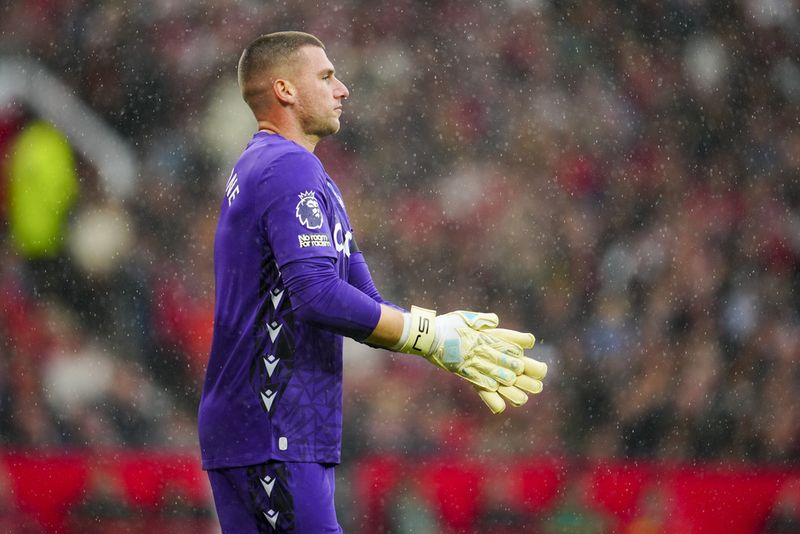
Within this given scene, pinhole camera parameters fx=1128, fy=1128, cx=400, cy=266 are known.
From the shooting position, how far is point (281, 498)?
2.30 meters

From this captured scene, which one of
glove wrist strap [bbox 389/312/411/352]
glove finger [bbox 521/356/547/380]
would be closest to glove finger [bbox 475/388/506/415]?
glove finger [bbox 521/356/547/380]

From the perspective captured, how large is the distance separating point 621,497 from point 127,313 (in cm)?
337

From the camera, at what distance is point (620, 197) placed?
7.64 metres

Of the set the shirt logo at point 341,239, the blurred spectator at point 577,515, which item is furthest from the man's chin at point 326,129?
the blurred spectator at point 577,515

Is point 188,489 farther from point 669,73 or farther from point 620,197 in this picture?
point 669,73

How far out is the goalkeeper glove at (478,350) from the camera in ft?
7.78

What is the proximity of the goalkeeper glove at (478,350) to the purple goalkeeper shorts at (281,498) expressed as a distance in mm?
324

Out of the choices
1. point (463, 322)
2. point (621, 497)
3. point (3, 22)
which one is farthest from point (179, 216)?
point (463, 322)

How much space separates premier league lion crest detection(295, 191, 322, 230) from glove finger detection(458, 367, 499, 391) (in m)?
0.47

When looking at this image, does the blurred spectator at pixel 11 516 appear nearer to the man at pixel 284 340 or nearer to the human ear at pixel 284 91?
the man at pixel 284 340

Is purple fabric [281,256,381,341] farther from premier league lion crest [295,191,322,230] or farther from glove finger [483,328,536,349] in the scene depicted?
glove finger [483,328,536,349]

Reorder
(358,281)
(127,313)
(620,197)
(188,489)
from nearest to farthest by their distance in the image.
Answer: (358,281)
(188,489)
(127,313)
(620,197)

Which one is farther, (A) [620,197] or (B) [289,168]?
(A) [620,197]

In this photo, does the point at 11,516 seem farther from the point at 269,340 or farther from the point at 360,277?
the point at 269,340
